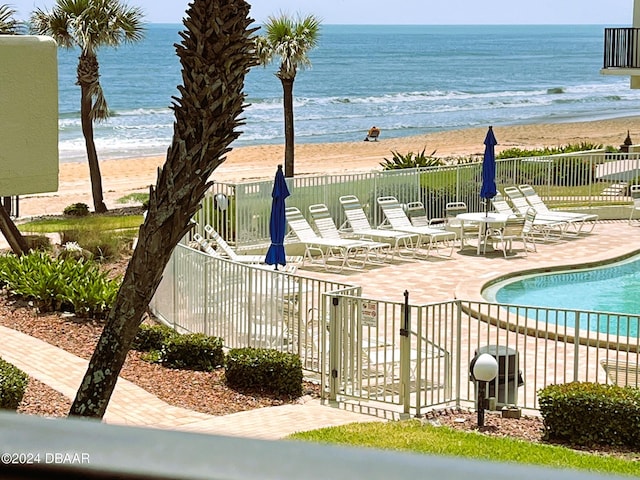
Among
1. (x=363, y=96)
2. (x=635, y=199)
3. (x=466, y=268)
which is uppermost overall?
(x=363, y=96)

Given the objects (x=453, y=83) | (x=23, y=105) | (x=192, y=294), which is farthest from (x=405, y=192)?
(x=453, y=83)

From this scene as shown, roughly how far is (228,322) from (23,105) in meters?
3.80

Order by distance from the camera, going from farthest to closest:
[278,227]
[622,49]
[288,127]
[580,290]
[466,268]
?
[288,127] < [622,49] < [466,268] < [580,290] < [278,227]

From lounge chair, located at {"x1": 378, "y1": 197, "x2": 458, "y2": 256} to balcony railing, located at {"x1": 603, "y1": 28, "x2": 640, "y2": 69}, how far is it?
9.07 metres

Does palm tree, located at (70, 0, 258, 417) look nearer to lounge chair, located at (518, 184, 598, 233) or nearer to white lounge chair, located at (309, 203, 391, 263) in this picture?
white lounge chair, located at (309, 203, 391, 263)

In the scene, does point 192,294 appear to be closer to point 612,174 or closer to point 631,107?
point 612,174

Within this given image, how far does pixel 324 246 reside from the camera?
2041 cm

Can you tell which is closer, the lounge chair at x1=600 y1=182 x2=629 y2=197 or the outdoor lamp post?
the outdoor lamp post

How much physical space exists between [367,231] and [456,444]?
11776 mm

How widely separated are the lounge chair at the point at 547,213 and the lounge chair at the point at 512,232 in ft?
3.17

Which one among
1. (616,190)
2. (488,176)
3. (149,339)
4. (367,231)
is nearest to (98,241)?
(367,231)

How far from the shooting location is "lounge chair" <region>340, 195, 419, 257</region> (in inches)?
806

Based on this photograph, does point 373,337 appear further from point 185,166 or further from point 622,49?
point 622,49

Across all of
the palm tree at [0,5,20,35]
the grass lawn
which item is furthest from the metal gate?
the palm tree at [0,5,20,35]
